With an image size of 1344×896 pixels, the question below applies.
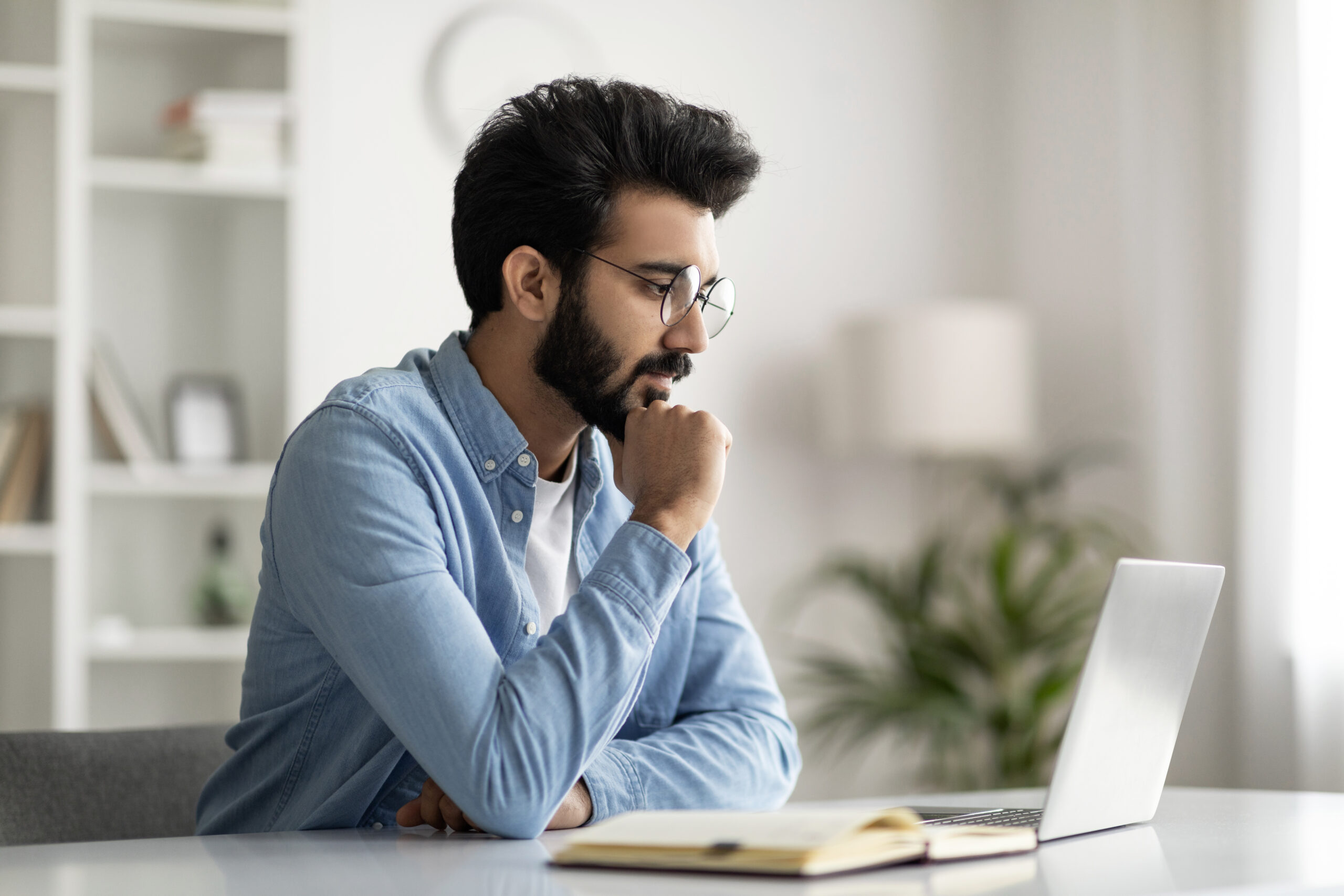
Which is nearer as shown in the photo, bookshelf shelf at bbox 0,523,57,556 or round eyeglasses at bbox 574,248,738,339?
round eyeglasses at bbox 574,248,738,339

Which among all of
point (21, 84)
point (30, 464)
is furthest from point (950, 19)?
point (30, 464)

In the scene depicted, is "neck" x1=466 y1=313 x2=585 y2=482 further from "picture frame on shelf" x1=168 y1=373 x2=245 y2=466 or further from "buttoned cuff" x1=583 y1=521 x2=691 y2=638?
"picture frame on shelf" x1=168 y1=373 x2=245 y2=466

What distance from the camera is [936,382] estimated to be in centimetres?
304

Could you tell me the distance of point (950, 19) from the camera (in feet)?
12.0

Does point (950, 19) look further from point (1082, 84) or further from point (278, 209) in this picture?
point (278, 209)

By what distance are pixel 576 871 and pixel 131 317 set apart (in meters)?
2.22

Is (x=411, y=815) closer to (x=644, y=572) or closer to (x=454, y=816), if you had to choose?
(x=454, y=816)

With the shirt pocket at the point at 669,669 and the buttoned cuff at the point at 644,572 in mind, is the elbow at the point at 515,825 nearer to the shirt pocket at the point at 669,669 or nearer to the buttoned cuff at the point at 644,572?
the buttoned cuff at the point at 644,572

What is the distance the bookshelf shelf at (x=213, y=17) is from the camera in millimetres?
2738

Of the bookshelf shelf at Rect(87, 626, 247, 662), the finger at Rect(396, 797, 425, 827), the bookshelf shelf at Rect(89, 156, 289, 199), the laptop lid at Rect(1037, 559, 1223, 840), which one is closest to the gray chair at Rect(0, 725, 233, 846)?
the finger at Rect(396, 797, 425, 827)

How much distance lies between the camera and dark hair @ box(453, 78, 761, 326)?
1397mm

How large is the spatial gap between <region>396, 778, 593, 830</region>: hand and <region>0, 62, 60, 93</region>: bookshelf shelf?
1.99 metres

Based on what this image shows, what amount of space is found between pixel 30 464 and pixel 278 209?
682mm

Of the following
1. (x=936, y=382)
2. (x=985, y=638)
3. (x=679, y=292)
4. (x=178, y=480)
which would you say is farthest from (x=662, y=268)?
(x=985, y=638)
